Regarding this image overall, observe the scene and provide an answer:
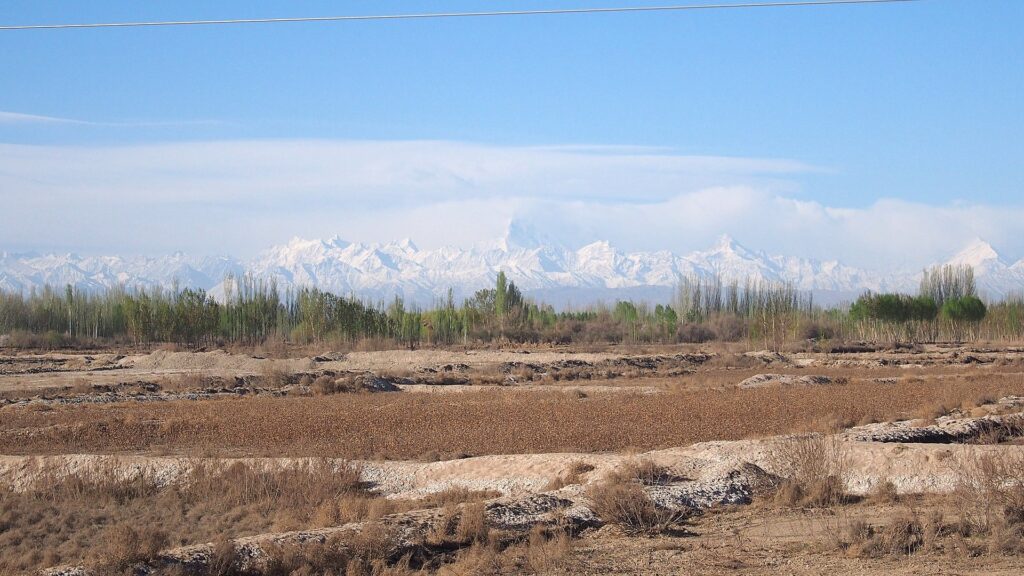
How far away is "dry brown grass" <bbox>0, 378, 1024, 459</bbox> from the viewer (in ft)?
78.5

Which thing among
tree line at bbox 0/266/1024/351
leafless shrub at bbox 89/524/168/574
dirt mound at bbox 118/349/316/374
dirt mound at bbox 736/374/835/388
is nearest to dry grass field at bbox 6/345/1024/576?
leafless shrub at bbox 89/524/168/574

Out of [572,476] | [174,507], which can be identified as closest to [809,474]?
[572,476]

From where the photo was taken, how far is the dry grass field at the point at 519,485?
1198 centimetres

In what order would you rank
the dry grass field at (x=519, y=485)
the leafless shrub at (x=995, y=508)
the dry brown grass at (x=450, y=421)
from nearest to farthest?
the leafless shrub at (x=995, y=508) < the dry grass field at (x=519, y=485) < the dry brown grass at (x=450, y=421)

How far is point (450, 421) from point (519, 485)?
11164mm

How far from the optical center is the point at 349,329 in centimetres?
8775

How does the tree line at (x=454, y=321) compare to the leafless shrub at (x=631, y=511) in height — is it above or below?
above

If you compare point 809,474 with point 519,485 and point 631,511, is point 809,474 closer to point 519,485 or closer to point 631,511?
point 631,511

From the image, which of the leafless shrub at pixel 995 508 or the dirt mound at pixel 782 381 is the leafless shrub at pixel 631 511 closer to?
the leafless shrub at pixel 995 508

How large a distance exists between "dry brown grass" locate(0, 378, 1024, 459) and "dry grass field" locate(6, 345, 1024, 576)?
5.0 inches

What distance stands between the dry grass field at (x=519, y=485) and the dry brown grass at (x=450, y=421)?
0.13 meters

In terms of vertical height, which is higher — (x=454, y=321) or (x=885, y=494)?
(x=454, y=321)

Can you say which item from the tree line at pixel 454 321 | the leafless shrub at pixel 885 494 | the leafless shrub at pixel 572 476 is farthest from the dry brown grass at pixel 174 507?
the tree line at pixel 454 321

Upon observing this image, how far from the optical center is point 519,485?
18312mm
